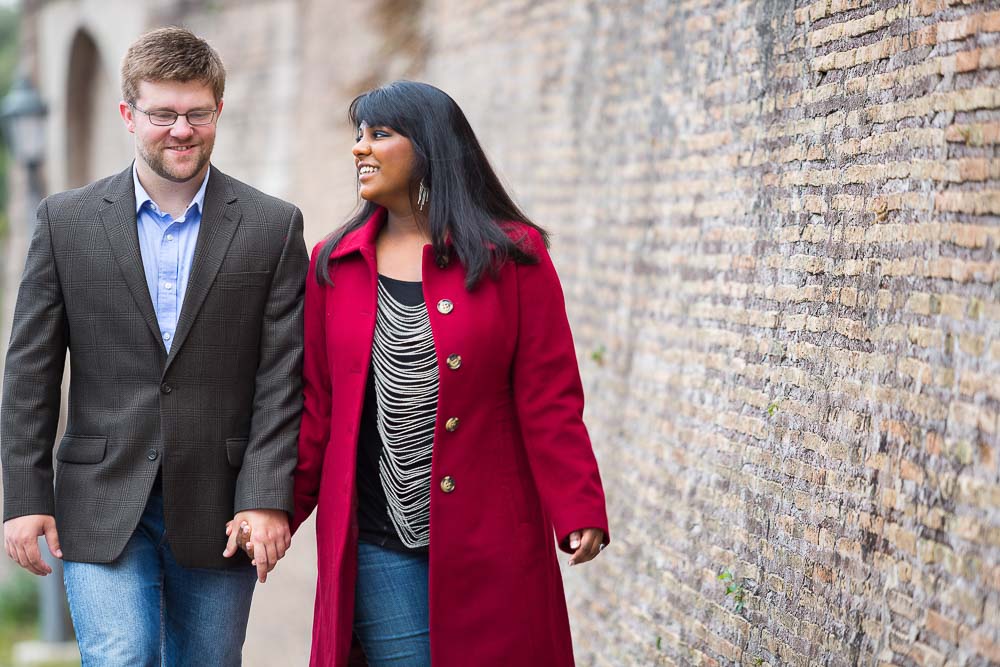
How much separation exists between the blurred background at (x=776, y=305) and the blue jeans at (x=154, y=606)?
1.70 metres

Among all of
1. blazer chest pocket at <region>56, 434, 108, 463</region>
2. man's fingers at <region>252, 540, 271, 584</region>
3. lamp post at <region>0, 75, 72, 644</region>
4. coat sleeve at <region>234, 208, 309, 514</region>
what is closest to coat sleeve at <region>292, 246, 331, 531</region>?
coat sleeve at <region>234, 208, 309, 514</region>

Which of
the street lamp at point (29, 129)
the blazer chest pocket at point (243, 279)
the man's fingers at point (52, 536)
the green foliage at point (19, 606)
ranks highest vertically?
the street lamp at point (29, 129)

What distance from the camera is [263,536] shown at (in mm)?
3539

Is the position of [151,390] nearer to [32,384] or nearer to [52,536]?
[32,384]

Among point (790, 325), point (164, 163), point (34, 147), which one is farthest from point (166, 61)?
point (34, 147)

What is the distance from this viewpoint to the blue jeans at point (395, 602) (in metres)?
3.50

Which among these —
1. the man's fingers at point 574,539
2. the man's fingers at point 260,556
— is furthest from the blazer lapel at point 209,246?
the man's fingers at point 574,539

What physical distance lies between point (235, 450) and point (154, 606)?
49 cm

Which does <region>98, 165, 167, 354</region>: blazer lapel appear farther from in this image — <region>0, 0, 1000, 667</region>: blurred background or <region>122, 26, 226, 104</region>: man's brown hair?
<region>0, 0, 1000, 667</region>: blurred background

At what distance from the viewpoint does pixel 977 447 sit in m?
3.14

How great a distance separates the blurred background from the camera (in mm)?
3312

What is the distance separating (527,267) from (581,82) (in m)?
3.72

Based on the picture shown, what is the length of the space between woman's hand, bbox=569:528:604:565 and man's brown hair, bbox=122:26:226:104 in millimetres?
1572

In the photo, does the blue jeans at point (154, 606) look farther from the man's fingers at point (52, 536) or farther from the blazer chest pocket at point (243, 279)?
the blazer chest pocket at point (243, 279)
